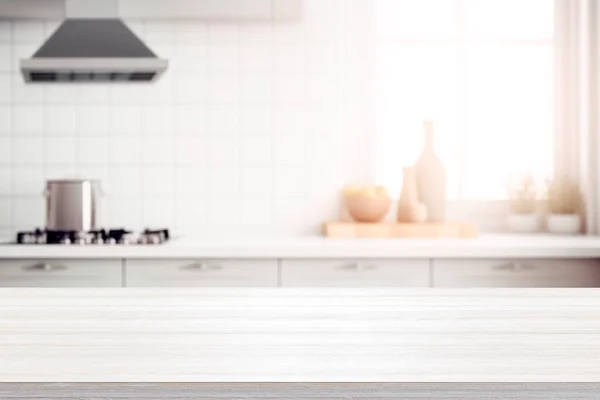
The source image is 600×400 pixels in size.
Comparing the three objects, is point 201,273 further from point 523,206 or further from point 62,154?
point 523,206

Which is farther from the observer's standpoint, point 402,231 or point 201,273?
point 402,231

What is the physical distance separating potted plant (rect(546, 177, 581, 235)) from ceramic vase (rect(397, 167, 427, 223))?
568 millimetres

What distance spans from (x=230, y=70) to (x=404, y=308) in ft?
8.02

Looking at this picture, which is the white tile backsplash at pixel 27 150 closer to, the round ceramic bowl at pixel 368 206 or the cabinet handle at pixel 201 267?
the cabinet handle at pixel 201 267

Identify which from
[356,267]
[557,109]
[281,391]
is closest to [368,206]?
[356,267]

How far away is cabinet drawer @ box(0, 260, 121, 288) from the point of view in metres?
2.80

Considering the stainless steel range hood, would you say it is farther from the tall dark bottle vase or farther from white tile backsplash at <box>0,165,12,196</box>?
the tall dark bottle vase

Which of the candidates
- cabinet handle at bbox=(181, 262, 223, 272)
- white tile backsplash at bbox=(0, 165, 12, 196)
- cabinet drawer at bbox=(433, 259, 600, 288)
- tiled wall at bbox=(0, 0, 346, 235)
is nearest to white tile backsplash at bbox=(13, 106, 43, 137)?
tiled wall at bbox=(0, 0, 346, 235)

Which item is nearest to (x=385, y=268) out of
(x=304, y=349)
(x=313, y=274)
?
(x=313, y=274)

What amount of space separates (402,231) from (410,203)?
7.1 inches

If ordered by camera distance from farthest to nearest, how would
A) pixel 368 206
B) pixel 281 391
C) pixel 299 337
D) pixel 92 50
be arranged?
1. pixel 368 206
2. pixel 92 50
3. pixel 299 337
4. pixel 281 391

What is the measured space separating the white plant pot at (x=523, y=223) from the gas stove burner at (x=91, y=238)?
1.50 m

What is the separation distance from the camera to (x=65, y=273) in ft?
9.21

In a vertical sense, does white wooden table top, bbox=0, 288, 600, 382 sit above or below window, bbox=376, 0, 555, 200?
below
